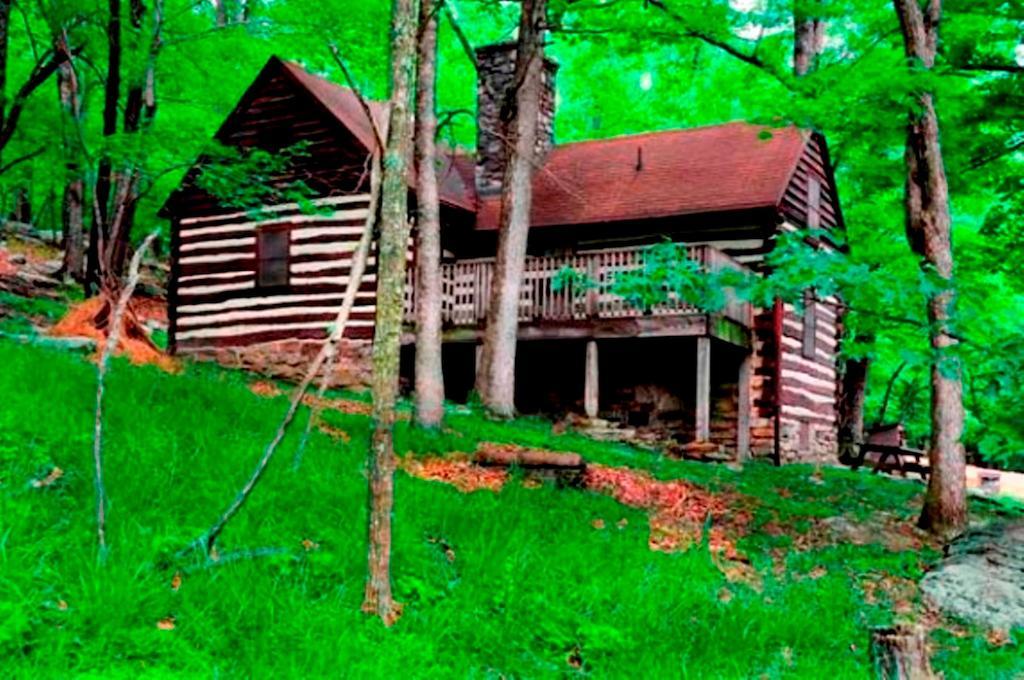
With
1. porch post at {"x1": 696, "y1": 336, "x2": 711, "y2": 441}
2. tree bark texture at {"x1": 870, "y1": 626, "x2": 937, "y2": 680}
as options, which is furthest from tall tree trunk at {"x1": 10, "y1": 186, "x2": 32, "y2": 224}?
tree bark texture at {"x1": 870, "y1": 626, "x2": 937, "y2": 680}

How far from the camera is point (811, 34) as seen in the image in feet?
87.5

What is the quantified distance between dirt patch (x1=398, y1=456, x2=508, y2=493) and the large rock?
4339 mm

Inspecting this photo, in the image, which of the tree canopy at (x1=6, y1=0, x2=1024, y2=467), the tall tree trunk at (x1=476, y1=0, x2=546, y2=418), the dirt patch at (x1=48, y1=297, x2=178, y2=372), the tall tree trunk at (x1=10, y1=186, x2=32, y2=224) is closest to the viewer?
the tree canopy at (x1=6, y1=0, x2=1024, y2=467)

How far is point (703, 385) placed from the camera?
18766mm

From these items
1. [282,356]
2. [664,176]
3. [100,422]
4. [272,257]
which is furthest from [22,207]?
[100,422]

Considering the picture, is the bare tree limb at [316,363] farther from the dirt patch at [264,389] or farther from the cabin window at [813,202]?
the cabin window at [813,202]

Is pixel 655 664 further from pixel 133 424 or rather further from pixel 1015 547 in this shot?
pixel 1015 547

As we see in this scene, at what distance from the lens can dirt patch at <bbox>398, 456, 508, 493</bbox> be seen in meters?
9.90

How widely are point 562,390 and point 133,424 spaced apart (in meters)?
14.6

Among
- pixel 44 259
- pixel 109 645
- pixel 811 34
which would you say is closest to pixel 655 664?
pixel 109 645

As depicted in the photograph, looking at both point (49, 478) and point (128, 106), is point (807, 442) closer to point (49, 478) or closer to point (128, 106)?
point (128, 106)

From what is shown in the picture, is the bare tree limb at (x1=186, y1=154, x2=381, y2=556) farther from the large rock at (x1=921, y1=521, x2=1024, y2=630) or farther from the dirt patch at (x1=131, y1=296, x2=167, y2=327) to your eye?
the dirt patch at (x1=131, y1=296, x2=167, y2=327)

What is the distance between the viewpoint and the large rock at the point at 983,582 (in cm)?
904

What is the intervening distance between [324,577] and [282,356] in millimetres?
16015
